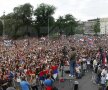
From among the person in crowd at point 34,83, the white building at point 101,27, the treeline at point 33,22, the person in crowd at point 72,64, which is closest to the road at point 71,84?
the person in crowd at point 72,64

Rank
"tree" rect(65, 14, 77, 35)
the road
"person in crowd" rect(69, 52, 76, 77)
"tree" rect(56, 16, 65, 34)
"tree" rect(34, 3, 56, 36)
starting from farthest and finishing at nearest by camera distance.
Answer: "tree" rect(65, 14, 77, 35) < "tree" rect(56, 16, 65, 34) < "tree" rect(34, 3, 56, 36) < "person in crowd" rect(69, 52, 76, 77) < the road

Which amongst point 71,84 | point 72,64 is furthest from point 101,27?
point 71,84

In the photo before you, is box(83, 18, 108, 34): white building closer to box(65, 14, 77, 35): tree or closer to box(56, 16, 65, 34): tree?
box(65, 14, 77, 35): tree

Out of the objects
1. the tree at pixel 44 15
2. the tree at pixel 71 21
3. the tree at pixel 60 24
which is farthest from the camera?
the tree at pixel 71 21

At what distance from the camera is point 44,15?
10412cm

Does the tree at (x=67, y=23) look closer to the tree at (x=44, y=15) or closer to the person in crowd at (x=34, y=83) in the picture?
the tree at (x=44, y=15)

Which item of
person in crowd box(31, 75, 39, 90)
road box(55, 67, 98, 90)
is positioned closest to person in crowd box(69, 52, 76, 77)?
road box(55, 67, 98, 90)

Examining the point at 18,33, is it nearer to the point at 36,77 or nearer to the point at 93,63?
the point at 93,63

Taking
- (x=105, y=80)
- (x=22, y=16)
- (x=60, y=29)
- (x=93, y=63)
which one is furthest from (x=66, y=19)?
(x=105, y=80)

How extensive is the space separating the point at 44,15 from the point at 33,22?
3.68 meters

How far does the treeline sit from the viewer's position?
99688 mm

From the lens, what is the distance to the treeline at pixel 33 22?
9969cm

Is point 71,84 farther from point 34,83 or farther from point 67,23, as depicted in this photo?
point 67,23

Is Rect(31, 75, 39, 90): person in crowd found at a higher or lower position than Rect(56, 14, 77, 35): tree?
lower
